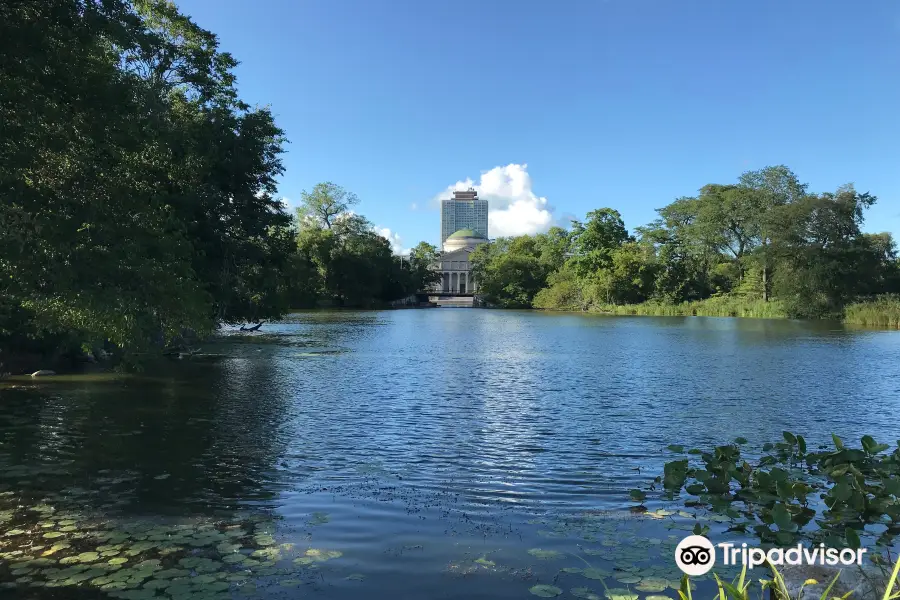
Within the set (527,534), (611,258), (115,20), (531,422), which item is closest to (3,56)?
(115,20)

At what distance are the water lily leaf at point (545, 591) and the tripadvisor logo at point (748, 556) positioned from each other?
3.35ft

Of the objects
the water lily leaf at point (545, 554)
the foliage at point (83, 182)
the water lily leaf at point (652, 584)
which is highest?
the foliage at point (83, 182)

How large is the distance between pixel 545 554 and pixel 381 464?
4.14 meters

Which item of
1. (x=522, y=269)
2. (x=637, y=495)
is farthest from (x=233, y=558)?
(x=522, y=269)

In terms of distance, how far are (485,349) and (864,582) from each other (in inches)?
1040

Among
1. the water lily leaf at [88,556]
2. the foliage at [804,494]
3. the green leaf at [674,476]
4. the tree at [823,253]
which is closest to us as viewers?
the water lily leaf at [88,556]

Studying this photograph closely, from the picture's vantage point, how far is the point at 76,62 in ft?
31.0

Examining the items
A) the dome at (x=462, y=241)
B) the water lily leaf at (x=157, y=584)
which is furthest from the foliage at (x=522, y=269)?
the water lily leaf at (x=157, y=584)

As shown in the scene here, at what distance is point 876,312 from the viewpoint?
4847cm

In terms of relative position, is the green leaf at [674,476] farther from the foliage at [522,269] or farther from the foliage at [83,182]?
the foliage at [522,269]

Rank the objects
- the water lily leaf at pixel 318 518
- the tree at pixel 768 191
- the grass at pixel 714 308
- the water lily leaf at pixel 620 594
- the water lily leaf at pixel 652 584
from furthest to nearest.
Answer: the tree at pixel 768 191 < the grass at pixel 714 308 < the water lily leaf at pixel 318 518 < the water lily leaf at pixel 652 584 < the water lily leaf at pixel 620 594

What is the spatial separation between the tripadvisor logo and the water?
1.82 ft

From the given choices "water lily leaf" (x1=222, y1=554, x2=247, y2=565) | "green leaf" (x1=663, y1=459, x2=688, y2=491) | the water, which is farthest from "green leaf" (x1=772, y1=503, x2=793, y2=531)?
"water lily leaf" (x1=222, y1=554, x2=247, y2=565)

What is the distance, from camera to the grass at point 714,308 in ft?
201
